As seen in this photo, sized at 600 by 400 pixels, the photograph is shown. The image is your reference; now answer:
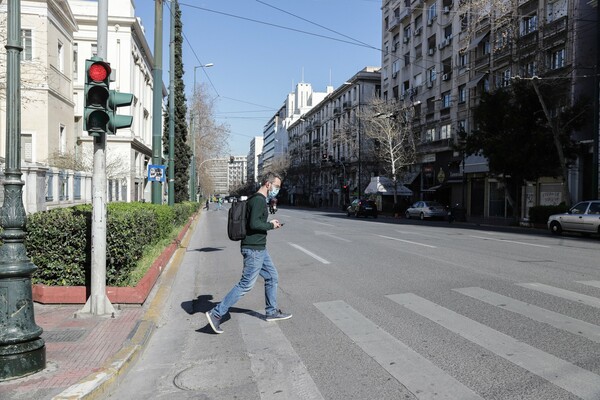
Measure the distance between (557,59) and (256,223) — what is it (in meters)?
29.5

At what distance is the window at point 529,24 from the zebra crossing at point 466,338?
27.1 metres

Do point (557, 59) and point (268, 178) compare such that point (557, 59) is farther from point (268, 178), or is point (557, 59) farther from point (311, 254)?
point (268, 178)

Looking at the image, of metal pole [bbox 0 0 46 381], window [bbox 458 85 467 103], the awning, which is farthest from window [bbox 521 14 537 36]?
metal pole [bbox 0 0 46 381]

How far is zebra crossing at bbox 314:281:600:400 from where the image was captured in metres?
3.96

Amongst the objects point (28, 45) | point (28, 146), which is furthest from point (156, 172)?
point (28, 45)

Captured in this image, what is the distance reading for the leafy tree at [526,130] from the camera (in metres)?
25.3

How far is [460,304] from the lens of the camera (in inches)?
267

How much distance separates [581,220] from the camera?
19203 mm

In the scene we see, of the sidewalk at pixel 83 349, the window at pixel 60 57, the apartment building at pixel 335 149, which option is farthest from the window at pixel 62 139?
the apartment building at pixel 335 149

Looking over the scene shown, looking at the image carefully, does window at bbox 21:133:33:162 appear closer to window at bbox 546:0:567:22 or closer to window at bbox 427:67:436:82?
window at bbox 546:0:567:22

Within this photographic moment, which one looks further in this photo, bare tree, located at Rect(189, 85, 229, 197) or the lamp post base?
bare tree, located at Rect(189, 85, 229, 197)

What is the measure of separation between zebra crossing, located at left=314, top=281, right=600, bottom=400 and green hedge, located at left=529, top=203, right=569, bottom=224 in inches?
768

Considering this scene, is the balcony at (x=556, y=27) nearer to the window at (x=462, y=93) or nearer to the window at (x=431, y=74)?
the window at (x=462, y=93)

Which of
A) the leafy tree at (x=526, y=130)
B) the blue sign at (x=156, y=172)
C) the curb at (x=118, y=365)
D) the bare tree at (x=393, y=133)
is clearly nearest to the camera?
the curb at (x=118, y=365)
